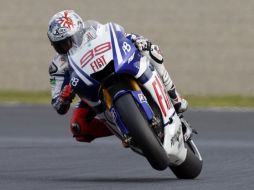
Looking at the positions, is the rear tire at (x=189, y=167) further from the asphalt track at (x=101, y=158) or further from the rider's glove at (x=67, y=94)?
the rider's glove at (x=67, y=94)

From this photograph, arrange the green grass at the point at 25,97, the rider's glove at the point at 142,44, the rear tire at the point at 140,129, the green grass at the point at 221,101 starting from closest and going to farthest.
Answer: the rear tire at the point at 140,129, the rider's glove at the point at 142,44, the green grass at the point at 221,101, the green grass at the point at 25,97

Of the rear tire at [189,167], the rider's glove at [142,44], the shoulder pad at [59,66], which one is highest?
the rider's glove at [142,44]

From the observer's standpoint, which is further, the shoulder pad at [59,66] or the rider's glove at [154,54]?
the rider's glove at [154,54]

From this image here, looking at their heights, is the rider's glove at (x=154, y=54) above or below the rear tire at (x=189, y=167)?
above

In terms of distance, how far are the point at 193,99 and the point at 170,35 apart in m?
5.66

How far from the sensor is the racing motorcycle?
10672 millimetres

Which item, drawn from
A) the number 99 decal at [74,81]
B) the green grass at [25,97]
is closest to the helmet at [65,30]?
the number 99 decal at [74,81]

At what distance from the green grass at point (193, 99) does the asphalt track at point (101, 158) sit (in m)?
3.18

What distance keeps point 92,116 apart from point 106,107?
0.70m

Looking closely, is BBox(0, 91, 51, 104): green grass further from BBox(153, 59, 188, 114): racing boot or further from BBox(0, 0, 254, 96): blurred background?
BBox(153, 59, 188, 114): racing boot

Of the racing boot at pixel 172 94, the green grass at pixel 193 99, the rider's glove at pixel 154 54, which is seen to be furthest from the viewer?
the green grass at pixel 193 99

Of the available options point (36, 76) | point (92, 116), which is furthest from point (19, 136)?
point (36, 76)

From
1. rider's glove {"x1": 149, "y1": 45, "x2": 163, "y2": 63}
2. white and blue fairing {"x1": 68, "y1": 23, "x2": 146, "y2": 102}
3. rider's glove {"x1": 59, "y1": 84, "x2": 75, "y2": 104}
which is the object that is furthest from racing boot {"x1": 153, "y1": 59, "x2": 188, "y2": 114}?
rider's glove {"x1": 59, "y1": 84, "x2": 75, "y2": 104}

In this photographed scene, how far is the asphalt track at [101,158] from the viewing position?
11.0 meters
